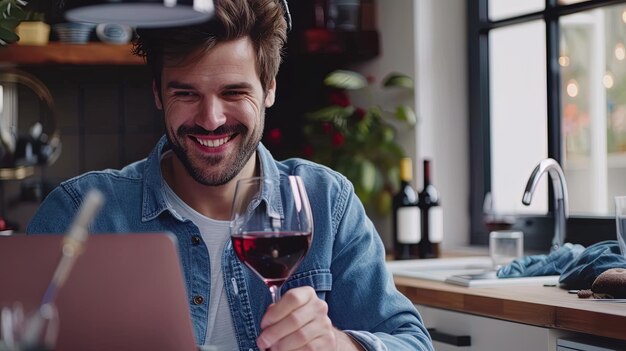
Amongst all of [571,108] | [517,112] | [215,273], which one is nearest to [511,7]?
[517,112]

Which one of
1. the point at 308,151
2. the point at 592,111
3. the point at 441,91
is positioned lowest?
the point at 308,151

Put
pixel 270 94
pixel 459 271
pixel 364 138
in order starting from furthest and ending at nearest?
pixel 364 138, pixel 459 271, pixel 270 94

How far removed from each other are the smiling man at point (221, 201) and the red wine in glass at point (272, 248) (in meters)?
0.39

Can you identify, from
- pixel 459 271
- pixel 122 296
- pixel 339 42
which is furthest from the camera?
pixel 339 42

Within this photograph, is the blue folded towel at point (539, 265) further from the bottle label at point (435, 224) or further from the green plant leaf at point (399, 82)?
the green plant leaf at point (399, 82)

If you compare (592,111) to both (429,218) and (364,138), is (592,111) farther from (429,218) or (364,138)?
(364,138)

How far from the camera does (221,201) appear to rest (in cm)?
180

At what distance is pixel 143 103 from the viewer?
14.0ft

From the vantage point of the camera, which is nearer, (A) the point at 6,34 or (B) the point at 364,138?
(A) the point at 6,34

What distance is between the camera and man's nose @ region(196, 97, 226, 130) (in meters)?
1.65

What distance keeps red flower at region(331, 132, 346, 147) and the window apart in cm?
49

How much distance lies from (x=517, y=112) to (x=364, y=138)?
1.85 ft

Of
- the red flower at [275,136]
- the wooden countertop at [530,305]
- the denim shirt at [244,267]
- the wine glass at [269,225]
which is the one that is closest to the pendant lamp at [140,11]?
the wine glass at [269,225]

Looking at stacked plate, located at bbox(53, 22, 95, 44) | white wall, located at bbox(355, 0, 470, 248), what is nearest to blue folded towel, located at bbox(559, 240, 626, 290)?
white wall, located at bbox(355, 0, 470, 248)
